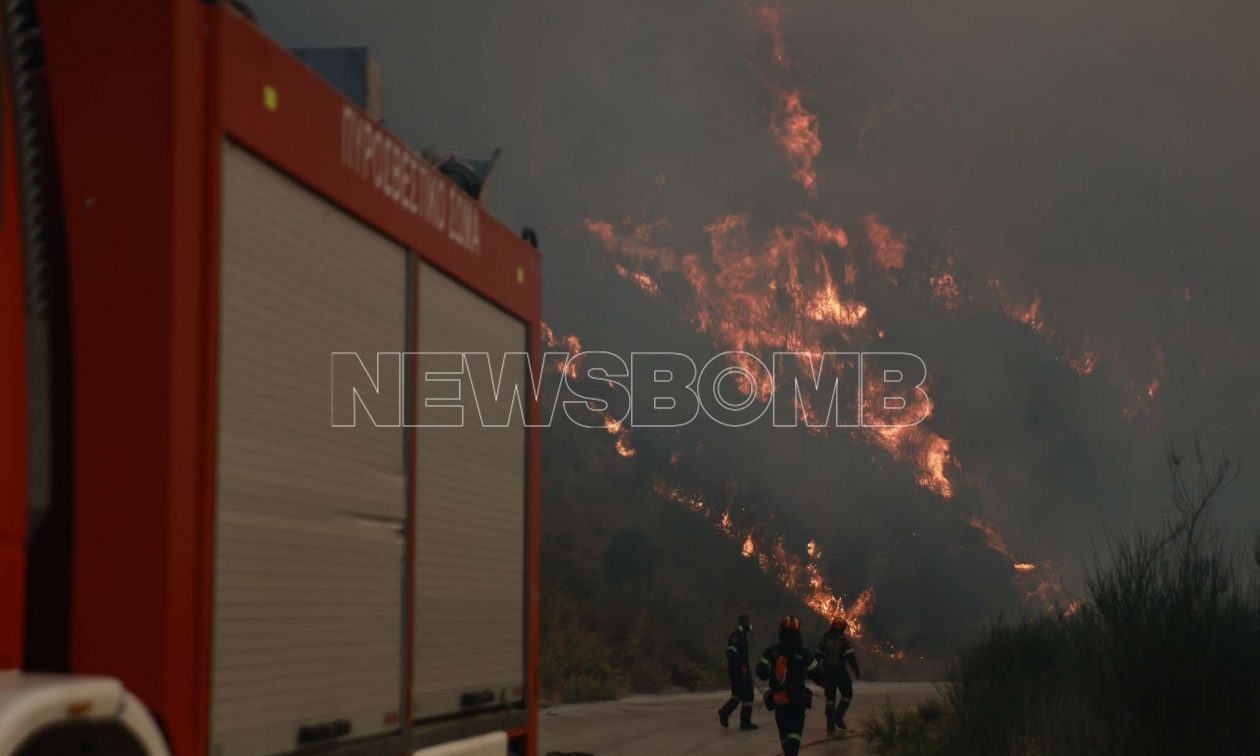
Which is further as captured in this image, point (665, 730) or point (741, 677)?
Answer: point (665, 730)

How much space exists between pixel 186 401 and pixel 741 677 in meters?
23.2

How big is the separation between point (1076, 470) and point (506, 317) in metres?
179

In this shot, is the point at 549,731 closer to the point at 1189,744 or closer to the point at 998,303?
the point at 1189,744

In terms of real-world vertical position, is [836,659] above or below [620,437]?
below

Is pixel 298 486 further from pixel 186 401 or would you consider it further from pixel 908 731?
pixel 908 731

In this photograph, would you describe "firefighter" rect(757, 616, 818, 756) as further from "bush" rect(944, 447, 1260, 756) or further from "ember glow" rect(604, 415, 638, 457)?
"ember glow" rect(604, 415, 638, 457)

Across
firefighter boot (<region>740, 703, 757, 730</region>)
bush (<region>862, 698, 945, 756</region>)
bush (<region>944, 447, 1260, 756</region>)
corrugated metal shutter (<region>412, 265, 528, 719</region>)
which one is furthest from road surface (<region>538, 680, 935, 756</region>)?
corrugated metal shutter (<region>412, 265, 528, 719</region>)

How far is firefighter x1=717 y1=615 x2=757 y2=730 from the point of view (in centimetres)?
2658

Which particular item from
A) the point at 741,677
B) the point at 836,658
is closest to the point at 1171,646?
the point at 836,658

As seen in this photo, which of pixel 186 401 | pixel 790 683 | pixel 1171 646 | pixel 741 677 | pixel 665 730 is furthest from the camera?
pixel 665 730

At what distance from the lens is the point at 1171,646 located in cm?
1216

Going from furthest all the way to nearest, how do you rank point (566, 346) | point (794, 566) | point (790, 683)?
point (566, 346) < point (794, 566) < point (790, 683)

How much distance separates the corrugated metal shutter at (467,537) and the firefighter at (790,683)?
9652 millimetres

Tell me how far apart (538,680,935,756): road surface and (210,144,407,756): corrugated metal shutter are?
16.3 meters
